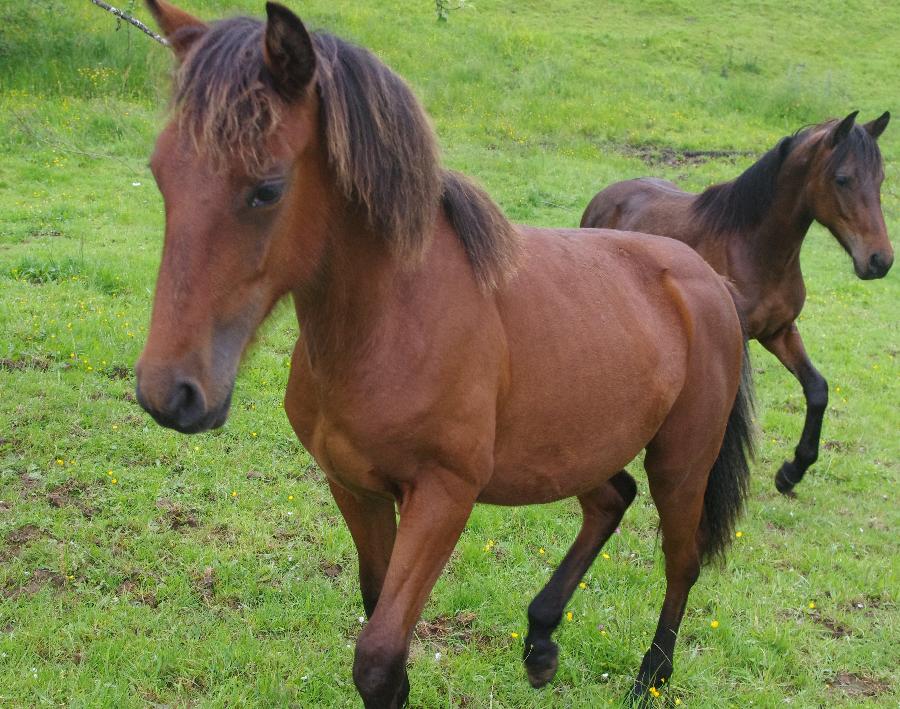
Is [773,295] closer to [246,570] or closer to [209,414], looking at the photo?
[246,570]

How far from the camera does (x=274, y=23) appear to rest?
178 centimetres

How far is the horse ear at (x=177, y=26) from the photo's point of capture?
2119 millimetres

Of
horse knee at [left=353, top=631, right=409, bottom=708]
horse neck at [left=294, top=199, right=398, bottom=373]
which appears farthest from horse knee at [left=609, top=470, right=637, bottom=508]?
horse neck at [left=294, top=199, right=398, bottom=373]

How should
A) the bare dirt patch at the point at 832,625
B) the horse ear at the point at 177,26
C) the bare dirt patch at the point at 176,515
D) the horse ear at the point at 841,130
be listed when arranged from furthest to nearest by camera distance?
the horse ear at the point at 841,130 → the bare dirt patch at the point at 176,515 → the bare dirt patch at the point at 832,625 → the horse ear at the point at 177,26

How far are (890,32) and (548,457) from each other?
3042 centimetres

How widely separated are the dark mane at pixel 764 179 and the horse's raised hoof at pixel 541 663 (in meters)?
3.50

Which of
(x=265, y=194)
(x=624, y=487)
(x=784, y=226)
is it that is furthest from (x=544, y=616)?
(x=784, y=226)

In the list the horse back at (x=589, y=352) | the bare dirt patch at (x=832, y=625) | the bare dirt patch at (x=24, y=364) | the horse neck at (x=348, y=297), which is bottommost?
the bare dirt patch at (x=24, y=364)

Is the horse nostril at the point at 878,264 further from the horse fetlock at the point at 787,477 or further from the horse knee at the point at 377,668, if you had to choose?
the horse knee at the point at 377,668

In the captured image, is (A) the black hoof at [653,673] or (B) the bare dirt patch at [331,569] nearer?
(A) the black hoof at [653,673]

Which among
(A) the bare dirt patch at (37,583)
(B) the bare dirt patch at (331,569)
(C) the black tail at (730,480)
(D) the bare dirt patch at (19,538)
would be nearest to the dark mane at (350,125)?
(C) the black tail at (730,480)

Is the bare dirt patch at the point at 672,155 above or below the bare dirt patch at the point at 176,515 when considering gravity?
below

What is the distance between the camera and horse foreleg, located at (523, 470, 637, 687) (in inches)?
131

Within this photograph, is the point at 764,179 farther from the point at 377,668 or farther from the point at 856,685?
the point at 377,668
